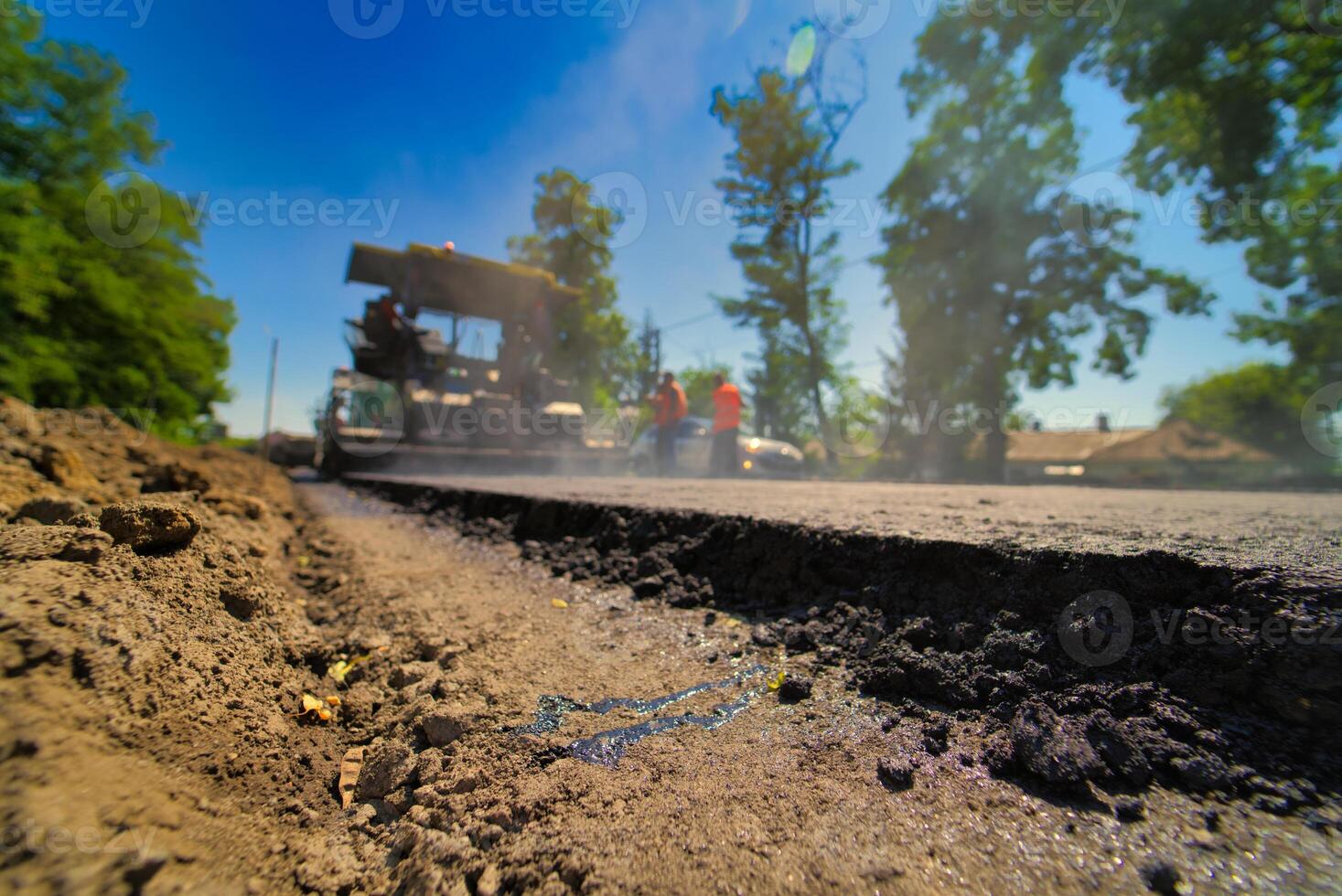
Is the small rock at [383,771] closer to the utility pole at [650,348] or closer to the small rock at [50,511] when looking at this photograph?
the small rock at [50,511]

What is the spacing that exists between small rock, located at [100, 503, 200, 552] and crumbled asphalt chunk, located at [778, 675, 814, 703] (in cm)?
163

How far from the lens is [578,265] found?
23.5 metres

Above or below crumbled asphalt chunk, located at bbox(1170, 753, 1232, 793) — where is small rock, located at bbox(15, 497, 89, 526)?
above

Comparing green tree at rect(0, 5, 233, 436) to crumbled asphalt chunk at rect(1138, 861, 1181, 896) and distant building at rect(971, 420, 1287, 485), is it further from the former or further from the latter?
distant building at rect(971, 420, 1287, 485)

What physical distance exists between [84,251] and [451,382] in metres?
9.08

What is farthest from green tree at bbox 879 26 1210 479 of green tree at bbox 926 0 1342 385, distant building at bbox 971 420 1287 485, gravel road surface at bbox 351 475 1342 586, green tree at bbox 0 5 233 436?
green tree at bbox 0 5 233 436

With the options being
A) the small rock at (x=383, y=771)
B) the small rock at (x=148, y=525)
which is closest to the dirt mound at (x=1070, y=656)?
the small rock at (x=383, y=771)

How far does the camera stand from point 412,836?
0.95m

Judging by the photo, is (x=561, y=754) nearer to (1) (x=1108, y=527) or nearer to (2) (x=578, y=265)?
(1) (x=1108, y=527)

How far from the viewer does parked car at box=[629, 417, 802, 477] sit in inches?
431

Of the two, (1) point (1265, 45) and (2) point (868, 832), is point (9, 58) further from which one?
(1) point (1265, 45)

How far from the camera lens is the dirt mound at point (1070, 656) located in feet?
2.99

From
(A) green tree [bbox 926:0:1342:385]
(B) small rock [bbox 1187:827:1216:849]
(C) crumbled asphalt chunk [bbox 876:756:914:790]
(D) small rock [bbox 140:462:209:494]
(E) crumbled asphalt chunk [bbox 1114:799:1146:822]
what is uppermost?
(A) green tree [bbox 926:0:1342:385]

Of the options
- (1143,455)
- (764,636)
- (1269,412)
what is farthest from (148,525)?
(1143,455)
